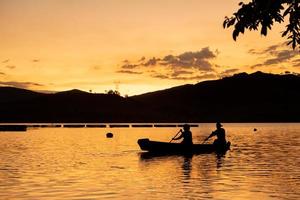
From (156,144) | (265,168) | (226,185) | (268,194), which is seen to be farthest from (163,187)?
(156,144)

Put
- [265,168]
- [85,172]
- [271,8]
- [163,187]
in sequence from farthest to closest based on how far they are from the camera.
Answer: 1. [265,168]
2. [85,172]
3. [163,187]
4. [271,8]

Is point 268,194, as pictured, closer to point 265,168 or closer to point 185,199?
point 185,199

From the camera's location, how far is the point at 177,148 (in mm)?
52438

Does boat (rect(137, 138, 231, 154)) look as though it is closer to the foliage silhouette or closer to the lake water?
the lake water

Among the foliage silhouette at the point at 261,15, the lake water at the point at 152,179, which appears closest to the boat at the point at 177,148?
the lake water at the point at 152,179

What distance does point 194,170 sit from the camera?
126 feet

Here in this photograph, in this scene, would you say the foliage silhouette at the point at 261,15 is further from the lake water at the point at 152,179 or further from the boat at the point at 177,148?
the boat at the point at 177,148

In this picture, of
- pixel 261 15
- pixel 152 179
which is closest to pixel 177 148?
pixel 152 179

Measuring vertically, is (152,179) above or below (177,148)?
below

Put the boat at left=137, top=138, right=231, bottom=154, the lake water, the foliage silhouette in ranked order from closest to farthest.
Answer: the foliage silhouette
the lake water
the boat at left=137, top=138, right=231, bottom=154

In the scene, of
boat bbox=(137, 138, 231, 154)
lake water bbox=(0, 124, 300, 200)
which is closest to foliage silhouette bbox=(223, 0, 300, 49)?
lake water bbox=(0, 124, 300, 200)

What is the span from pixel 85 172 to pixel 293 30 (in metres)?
25.2

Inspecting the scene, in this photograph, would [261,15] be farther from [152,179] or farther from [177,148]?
[177,148]

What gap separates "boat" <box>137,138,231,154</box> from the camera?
52375mm
